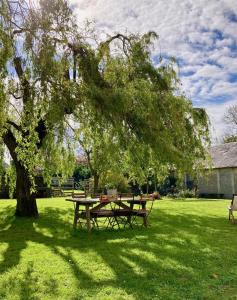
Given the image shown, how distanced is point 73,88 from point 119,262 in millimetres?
5200

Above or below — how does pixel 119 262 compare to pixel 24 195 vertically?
below

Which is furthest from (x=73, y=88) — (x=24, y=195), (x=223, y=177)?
(x=223, y=177)

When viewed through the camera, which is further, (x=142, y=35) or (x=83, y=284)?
(x=142, y=35)

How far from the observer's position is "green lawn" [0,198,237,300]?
5969mm

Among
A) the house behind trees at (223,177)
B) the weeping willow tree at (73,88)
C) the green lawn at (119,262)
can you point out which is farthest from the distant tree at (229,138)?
the weeping willow tree at (73,88)

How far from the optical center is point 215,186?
3500 centimetres

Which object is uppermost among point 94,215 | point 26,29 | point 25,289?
point 26,29

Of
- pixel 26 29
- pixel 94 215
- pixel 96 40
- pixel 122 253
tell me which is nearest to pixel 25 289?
pixel 122 253

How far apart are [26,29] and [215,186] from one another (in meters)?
27.8

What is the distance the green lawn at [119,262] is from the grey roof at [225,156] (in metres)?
21.6

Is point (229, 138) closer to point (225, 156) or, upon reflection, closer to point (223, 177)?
point (225, 156)

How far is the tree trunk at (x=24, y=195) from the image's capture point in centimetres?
1469

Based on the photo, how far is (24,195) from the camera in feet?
48.7

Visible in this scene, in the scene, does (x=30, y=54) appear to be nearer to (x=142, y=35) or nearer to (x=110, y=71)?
(x=110, y=71)
